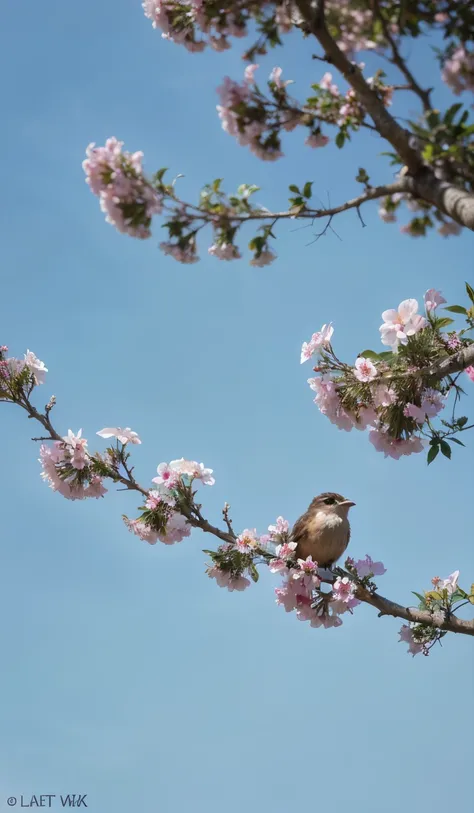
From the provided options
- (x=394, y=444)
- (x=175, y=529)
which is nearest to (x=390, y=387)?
(x=394, y=444)

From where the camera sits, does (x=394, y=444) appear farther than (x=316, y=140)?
Yes

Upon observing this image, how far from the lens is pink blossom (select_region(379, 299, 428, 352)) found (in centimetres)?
602

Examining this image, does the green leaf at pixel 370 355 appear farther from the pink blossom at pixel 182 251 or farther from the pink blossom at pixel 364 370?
the pink blossom at pixel 182 251

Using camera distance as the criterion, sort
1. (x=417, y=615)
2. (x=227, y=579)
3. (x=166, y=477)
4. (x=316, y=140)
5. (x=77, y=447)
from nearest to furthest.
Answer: (x=316, y=140)
(x=417, y=615)
(x=227, y=579)
(x=166, y=477)
(x=77, y=447)

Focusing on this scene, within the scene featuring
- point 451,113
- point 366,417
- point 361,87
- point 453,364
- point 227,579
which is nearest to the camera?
point 451,113

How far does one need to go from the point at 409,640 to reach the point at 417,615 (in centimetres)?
61

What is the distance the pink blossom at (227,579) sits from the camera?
677 cm

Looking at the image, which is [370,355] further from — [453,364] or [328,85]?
[328,85]

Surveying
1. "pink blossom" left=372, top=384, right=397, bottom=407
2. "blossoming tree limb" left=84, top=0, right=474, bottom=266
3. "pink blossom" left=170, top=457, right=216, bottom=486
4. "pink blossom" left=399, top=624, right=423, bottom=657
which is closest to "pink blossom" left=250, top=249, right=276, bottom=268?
"blossoming tree limb" left=84, top=0, right=474, bottom=266

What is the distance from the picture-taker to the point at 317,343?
6.47 metres

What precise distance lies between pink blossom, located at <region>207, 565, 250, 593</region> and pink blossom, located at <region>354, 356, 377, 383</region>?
6.75ft

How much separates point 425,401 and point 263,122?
8.64 feet

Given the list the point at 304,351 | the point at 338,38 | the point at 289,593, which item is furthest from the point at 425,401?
the point at 338,38

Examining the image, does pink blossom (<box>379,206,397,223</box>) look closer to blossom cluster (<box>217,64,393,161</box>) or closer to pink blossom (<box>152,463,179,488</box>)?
blossom cluster (<box>217,64,393,161</box>)
